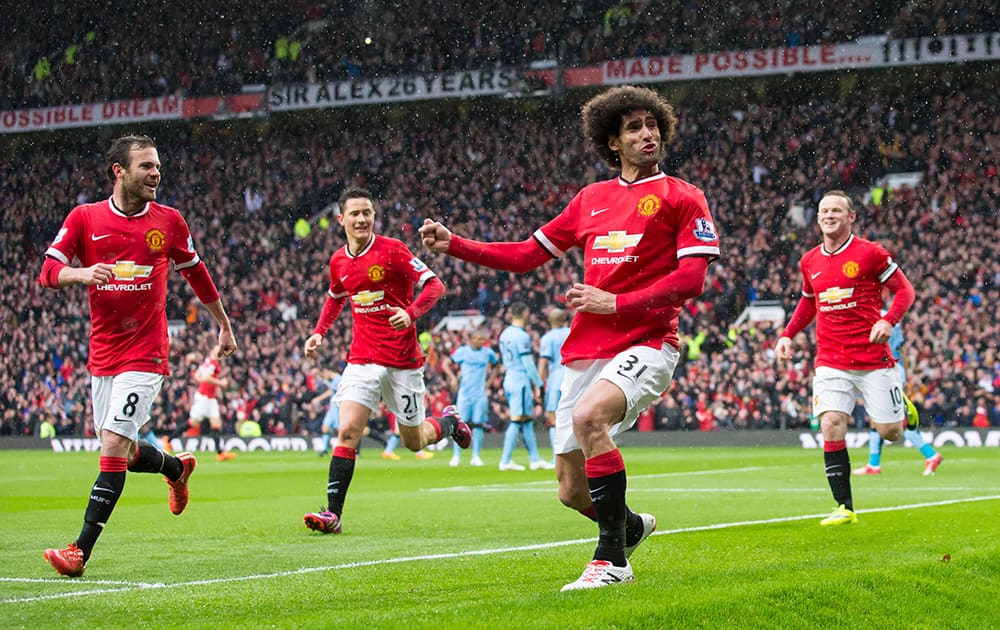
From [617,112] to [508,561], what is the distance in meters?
2.53

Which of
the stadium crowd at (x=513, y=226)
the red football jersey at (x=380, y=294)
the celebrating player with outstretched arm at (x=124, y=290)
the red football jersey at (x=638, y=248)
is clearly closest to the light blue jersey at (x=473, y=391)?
the stadium crowd at (x=513, y=226)

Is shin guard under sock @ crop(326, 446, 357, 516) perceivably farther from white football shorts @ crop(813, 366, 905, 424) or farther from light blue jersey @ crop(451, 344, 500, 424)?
light blue jersey @ crop(451, 344, 500, 424)

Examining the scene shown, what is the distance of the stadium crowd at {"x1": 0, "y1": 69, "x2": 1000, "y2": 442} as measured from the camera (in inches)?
1102

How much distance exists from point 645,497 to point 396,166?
2699 centimetres

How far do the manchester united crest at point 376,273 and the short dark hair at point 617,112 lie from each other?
398 cm

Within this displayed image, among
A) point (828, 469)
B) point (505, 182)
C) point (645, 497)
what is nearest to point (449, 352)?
point (505, 182)

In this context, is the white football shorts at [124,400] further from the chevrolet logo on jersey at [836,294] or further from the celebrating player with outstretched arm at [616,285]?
the chevrolet logo on jersey at [836,294]

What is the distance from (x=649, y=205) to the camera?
244 inches

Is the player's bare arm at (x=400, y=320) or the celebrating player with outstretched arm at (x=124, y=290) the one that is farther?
the player's bare arm at (x=400, y=320)

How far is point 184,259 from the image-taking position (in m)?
8.16

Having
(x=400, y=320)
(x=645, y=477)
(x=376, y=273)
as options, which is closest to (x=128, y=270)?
(x=400, y=320)

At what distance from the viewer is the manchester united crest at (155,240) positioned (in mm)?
7766

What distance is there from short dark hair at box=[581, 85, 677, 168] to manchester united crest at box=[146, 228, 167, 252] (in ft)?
8.86

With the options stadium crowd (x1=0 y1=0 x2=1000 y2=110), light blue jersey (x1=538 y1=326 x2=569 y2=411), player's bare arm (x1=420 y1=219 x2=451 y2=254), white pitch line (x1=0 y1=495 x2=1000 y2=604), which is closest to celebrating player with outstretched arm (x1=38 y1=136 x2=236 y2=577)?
white pitch line (x1=0 y1=495 x2=1000 y2=604)
